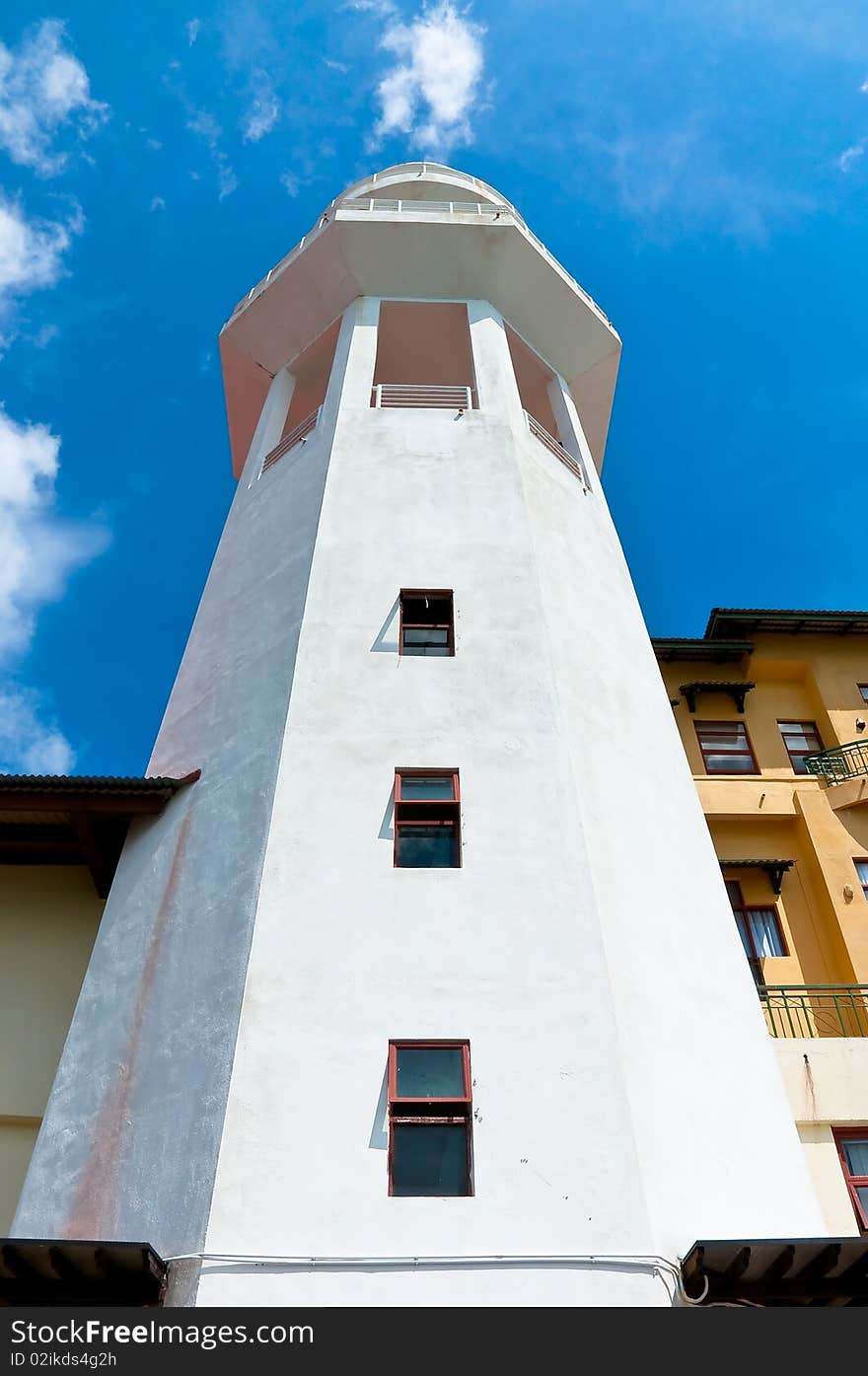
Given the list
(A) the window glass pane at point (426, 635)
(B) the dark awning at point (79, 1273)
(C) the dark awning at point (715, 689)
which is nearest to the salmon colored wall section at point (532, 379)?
(C) the dark awning at point (715, 689)

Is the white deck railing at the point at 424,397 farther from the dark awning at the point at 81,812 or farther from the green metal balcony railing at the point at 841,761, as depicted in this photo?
the green metal balcony railing at the point at 841,761

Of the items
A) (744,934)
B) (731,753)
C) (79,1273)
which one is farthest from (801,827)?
(79,1273)

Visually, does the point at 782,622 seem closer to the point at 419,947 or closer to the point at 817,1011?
the point at 817,1011

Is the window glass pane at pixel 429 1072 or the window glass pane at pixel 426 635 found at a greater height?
the window glass pane at pixel 426 635

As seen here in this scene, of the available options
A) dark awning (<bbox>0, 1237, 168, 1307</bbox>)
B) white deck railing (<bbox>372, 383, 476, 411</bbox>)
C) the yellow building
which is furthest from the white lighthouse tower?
the yellow building

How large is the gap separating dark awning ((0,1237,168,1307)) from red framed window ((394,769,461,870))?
14.6ft

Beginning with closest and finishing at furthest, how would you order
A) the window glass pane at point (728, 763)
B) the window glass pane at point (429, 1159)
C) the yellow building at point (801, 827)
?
the window glass pane at point (429, 1159) → the yellow building at point (801, 827) → the window glass pane at point (728, 763)

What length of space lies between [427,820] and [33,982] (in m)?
5.69

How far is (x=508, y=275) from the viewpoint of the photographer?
22.0 m

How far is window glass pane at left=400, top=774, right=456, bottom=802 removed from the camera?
478 inches

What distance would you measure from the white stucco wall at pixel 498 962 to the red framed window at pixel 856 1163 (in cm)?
250

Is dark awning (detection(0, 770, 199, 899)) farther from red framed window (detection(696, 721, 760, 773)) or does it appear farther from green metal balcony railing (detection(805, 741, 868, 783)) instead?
green metal balcony railing (detection(805, 741, 868, 783))

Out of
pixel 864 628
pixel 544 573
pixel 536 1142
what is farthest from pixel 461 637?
pixel 864 628

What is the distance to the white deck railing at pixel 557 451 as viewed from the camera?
64.0 ft
